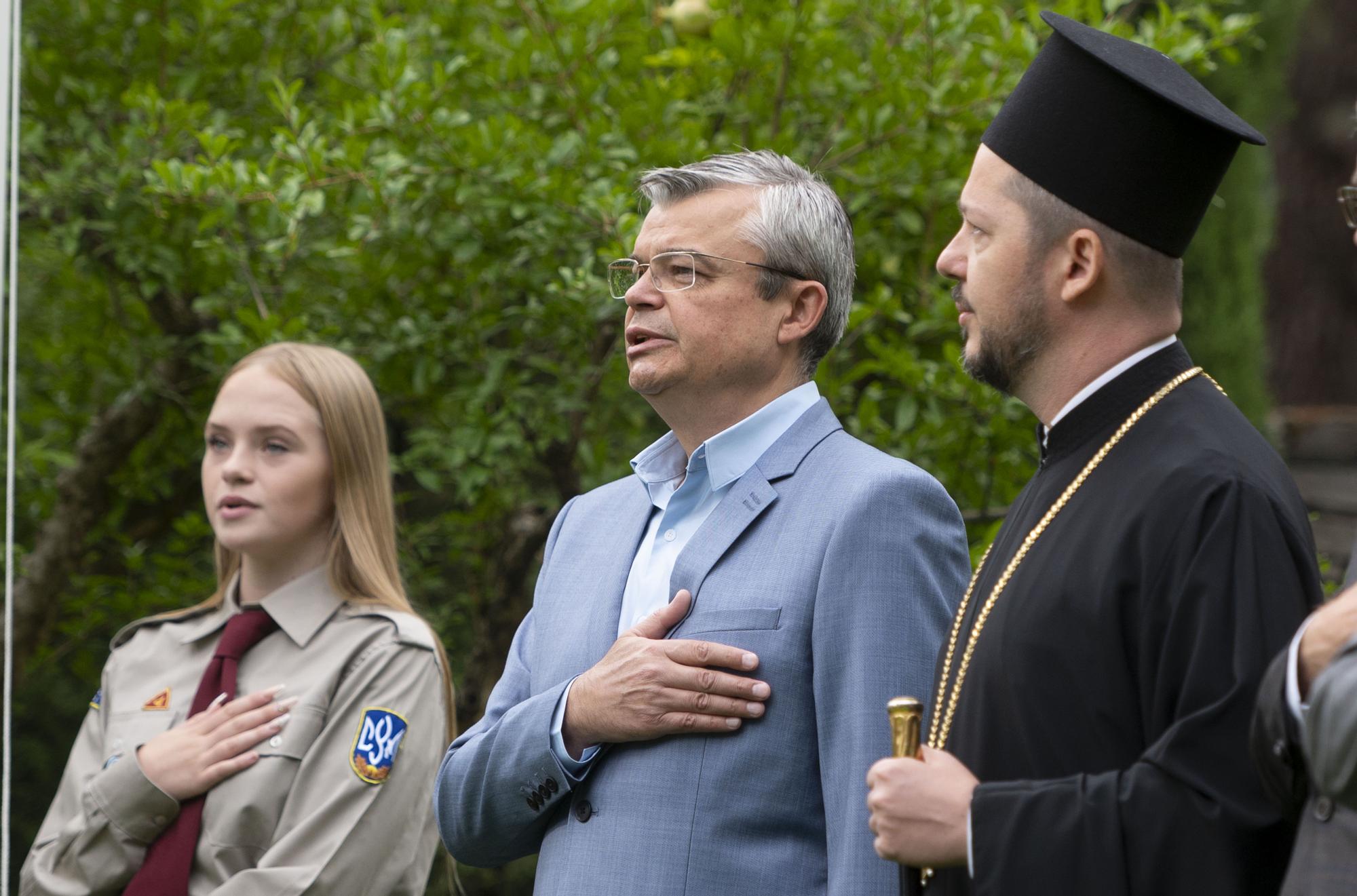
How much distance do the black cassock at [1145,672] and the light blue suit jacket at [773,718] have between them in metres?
0.26

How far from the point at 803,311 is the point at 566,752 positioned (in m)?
0.85

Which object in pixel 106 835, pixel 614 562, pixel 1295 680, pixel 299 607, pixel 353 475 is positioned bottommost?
A: pixel 106 835

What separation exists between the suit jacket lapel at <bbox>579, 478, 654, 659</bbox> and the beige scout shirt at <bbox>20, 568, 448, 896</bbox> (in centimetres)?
64

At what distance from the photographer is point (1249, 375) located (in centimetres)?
509

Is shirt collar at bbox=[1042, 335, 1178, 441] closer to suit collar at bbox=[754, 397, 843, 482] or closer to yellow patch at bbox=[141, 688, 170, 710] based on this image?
suit collar at bbox=[754, 397, 843, 482]

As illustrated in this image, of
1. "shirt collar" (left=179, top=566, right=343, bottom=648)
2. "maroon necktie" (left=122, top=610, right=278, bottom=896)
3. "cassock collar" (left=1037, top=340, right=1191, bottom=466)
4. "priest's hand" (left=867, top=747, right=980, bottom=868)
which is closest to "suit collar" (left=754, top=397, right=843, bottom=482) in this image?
"cassock collar" (left=1037, top=340, right=1191, bottom=466)

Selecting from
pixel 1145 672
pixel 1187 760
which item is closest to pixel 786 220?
pixel 1145 672

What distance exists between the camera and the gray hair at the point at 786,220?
259cm

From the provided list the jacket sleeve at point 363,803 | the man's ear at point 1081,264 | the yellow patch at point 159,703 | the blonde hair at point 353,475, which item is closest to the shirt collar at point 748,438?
the man's ear at point 1081,264

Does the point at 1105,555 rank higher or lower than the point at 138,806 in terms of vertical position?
higher

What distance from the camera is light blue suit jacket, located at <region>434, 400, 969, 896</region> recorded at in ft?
7.16

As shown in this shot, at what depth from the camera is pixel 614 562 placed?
2.60 m

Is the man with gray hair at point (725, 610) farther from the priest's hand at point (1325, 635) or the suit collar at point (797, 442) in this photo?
the priest's hand at point (1325, 635)

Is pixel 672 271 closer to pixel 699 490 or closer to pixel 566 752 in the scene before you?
Answer: pixel 699 490
